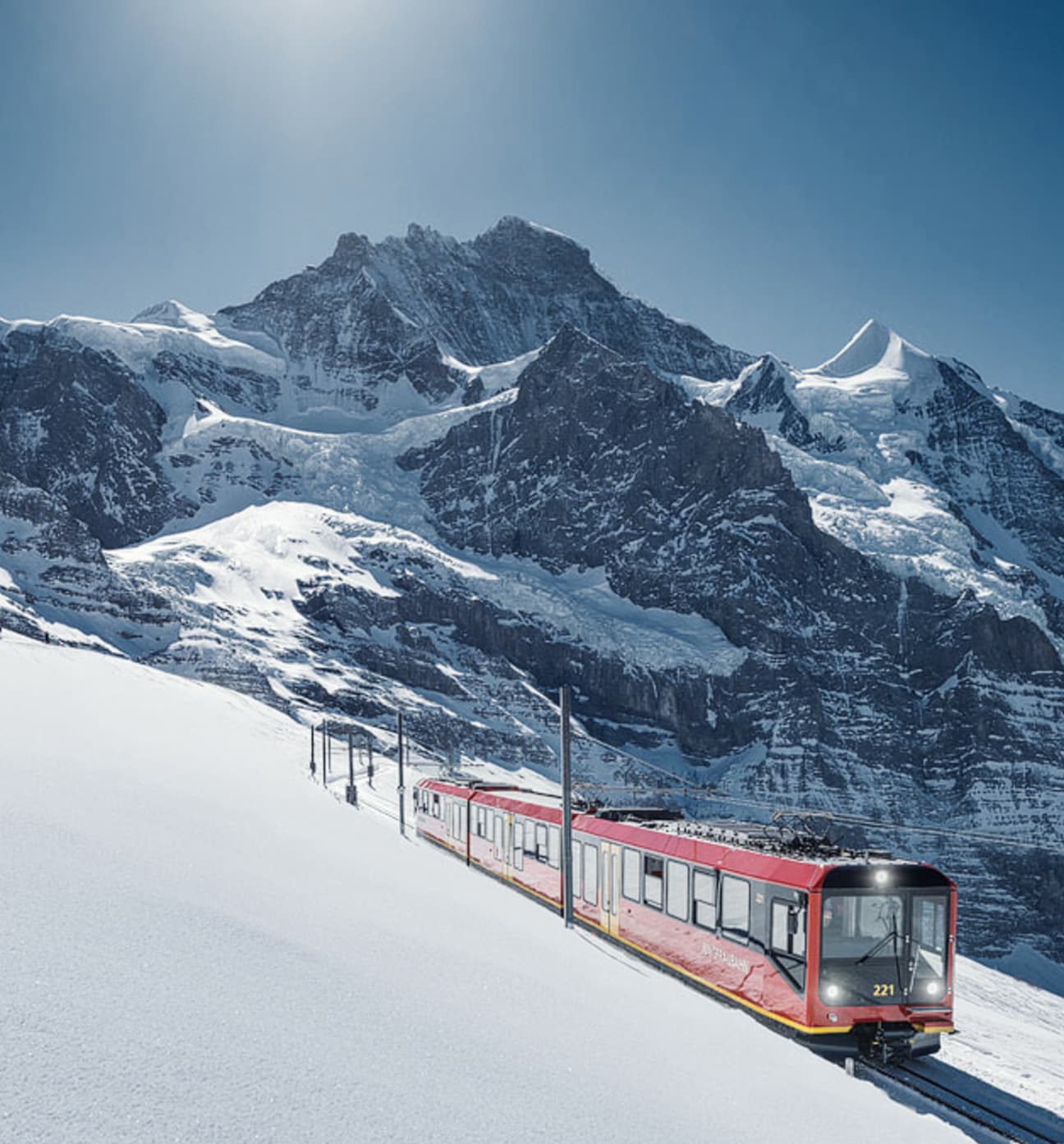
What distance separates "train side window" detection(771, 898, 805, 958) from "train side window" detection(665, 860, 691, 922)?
3279 mm

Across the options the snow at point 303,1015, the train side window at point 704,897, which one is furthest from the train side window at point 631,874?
the snow at point 303,1015

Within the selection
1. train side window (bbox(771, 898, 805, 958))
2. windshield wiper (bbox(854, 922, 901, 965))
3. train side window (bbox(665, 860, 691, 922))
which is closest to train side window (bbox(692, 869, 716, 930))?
train side window (bbox(665, 860, 691, 922))

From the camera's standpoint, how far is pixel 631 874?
23.5 metres

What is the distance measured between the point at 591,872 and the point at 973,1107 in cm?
1230

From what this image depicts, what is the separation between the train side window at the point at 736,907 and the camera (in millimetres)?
18281

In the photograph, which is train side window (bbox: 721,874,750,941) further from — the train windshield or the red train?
the train windshield

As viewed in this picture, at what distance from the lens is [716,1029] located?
31.8ft

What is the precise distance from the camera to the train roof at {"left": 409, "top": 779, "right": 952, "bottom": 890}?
660 inches

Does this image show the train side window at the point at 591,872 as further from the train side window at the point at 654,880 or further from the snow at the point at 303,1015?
the snow at the point at 303,1015

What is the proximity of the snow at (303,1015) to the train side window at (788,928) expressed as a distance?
14.0 ft

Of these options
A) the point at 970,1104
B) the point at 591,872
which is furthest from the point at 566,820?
the point at 970,1104

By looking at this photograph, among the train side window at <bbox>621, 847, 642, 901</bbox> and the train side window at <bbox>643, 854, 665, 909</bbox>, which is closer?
the train side window at <bbox>643, 854, 665, 909</bbox>

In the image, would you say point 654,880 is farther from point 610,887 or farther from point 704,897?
point 610,887

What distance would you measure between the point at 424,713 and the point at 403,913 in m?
164
